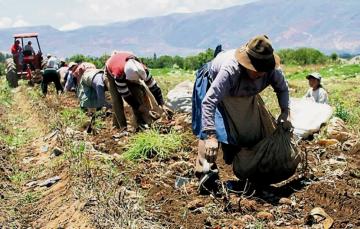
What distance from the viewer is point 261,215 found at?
362cm

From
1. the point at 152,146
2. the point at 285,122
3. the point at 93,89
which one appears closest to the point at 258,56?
the point at 285,122

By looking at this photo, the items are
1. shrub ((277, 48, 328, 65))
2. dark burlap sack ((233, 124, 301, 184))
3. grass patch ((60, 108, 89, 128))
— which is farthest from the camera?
shrub ((277, 48, 328, 65))

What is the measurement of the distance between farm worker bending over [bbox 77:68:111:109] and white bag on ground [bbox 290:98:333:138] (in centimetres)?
277

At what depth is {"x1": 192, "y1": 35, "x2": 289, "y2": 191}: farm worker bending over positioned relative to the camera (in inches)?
148

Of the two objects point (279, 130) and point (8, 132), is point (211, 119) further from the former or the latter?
point (8, 132)

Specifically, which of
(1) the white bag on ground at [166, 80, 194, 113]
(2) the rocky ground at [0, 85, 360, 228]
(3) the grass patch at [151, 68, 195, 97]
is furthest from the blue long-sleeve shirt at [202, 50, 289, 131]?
(3) the grass patch at [151, 68, 195, 97]

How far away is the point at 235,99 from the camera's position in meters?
4.16

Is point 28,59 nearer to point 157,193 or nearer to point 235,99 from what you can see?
point 157,193

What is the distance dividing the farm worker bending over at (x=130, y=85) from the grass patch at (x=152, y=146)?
0.74 metres

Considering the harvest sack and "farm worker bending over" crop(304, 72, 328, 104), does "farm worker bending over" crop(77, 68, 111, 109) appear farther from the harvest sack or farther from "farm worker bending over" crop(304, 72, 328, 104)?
the harvest sack

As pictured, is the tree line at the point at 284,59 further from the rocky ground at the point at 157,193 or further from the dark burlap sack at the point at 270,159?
the dark burlap sack at the point at 270,159

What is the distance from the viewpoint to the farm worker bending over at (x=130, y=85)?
6.17m

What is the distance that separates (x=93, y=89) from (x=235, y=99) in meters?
4.80

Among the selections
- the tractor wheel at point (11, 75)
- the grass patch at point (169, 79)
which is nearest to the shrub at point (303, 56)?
the grass patch at point (169, 79)
